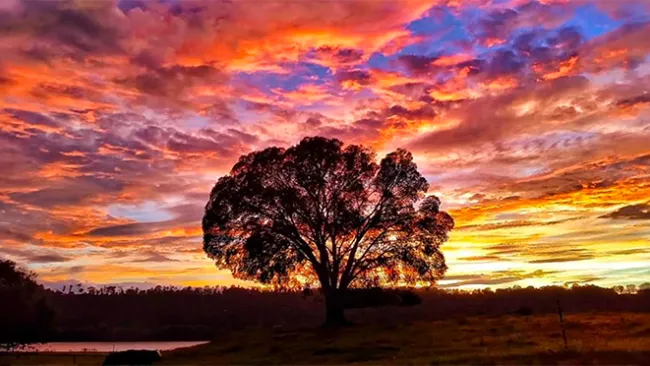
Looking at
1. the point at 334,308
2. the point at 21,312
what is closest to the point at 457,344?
the point at 334,308

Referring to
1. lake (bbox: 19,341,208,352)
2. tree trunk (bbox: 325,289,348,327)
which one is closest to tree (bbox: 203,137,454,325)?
tree trunk (bbox: 325,289,348,327)

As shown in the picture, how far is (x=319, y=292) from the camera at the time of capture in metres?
69.1

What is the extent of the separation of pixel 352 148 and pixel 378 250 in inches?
428

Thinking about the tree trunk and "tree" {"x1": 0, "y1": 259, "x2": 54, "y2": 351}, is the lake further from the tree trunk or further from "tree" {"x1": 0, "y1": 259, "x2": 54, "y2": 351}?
the tree trunk

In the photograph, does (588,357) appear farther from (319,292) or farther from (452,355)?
(319,292)

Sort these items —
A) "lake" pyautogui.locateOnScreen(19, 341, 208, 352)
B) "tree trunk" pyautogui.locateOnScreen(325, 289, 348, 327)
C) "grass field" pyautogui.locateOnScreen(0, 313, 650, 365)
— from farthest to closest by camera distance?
"lake" pyautogui.locateOnScreen(19, 341, 208, 352) → "tree trunk" pyautogui.locateOnScreen(325, 289, 348, 327) → "grass field" pyautogui.locateOnScreen(0, 313, 650, 365)

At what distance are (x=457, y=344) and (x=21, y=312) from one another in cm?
4717

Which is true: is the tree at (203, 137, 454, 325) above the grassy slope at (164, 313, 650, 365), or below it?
above

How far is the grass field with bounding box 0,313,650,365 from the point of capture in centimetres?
3378

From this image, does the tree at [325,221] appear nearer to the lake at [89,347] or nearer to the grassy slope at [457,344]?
the grassy slope at [457,344]

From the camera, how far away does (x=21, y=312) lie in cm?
6762

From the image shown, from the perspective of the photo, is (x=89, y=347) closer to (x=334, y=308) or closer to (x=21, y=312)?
(x=21, y=312)

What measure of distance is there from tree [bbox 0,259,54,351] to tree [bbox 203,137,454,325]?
19.8 meters

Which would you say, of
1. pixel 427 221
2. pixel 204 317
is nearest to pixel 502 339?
pixel 427 221
